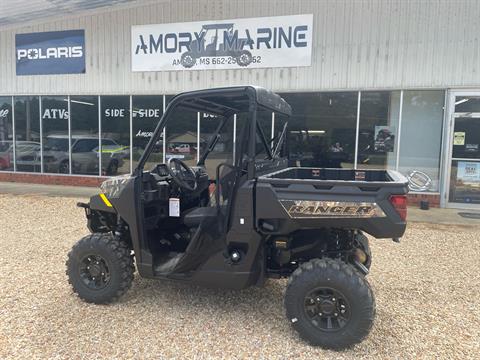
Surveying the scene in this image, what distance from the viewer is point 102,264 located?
3842 mm

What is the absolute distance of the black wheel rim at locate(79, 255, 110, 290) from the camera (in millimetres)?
3836

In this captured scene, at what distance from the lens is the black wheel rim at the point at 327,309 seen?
123 inches

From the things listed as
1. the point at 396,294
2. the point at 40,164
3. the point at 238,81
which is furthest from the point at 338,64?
the point at 40,164

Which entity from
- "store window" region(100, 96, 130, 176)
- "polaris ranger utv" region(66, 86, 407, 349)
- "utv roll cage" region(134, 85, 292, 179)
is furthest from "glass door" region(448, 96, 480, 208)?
"store window" region(100, 96, 130, 176)

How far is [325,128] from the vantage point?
9.97 m

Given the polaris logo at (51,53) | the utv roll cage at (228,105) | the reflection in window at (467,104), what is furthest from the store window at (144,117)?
the reflection in window at (467,104)

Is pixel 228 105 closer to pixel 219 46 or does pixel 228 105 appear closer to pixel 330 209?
pixel 330 209

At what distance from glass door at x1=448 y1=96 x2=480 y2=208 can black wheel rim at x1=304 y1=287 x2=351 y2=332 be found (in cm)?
770

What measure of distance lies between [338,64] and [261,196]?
295 inches

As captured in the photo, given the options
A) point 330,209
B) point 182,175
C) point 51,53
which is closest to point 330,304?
point 330,209

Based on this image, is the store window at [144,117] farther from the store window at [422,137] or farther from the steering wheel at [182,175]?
the steering wheel at [182,175]

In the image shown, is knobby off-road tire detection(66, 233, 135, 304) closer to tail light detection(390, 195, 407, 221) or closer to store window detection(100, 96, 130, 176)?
tail light detection(390, 195, 407, 221)

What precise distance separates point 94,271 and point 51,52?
10402 millimetres

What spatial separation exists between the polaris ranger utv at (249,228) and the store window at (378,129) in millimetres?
5745
